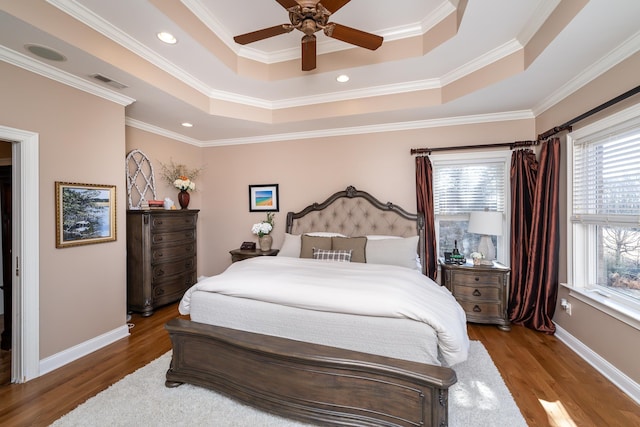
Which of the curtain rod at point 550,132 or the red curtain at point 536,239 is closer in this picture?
the curtain rod at point 550,132

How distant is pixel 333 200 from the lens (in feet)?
13.8

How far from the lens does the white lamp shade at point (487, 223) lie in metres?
3.32

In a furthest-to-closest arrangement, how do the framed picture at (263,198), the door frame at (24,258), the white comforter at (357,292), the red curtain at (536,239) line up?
the framed picture at (263,198) → the red curtain at (536,239) → the door frame at (24,258) → the white comforter at (357,292)

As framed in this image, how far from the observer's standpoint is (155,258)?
3.77 meters

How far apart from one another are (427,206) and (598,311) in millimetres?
1934

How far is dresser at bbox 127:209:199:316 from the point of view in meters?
3.63

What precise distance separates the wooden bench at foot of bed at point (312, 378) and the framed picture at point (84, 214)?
1.46 metres

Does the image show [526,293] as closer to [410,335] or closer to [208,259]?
[410,335]

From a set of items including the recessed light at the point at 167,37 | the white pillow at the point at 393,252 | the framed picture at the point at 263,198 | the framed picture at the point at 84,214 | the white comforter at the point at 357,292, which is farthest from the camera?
the framed picture at the point at 263,198

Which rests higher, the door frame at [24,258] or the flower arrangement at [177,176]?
the flower arrangement at [177,176]

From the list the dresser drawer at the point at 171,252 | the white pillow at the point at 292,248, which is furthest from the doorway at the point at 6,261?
the white pillow at the point at 292,248

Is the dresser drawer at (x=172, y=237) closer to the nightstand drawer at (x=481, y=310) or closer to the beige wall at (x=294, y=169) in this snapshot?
the beige wall at (x=294, y=169)

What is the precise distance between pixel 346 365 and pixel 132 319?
10.7 feet

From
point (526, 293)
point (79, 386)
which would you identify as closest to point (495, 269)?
point (526, 293)
